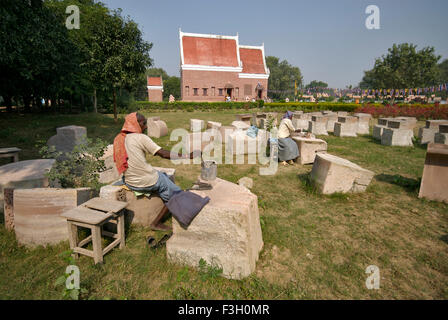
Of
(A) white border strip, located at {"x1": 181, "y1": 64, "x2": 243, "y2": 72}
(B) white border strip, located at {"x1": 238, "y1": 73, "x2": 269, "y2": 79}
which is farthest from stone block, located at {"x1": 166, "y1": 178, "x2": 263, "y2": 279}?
(B) white border strip, located at {"x1": 238, "y1": 73, "x2": 269, "y2": 79}

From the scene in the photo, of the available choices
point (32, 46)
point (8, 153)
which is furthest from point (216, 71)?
point (8, 153)

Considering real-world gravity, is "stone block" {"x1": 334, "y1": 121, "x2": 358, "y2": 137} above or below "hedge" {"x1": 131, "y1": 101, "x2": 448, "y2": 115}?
below

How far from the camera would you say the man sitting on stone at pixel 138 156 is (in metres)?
3.29

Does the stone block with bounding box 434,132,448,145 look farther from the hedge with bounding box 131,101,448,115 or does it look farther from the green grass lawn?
the hedge with bounding box 131,101,448,115

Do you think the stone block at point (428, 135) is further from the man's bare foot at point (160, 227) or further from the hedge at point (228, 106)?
the hedge at point (228, 106)

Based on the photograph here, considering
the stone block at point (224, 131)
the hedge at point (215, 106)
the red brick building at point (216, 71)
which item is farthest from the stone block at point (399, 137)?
the red brick building at point (216, 71)

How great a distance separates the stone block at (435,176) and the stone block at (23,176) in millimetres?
7001

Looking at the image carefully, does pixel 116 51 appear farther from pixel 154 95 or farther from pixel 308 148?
pixel 154 95

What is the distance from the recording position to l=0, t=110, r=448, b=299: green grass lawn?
8.85 ft

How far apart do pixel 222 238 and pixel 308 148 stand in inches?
210

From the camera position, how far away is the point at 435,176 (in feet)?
15.8

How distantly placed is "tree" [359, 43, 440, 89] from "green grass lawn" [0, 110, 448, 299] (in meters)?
50.1
